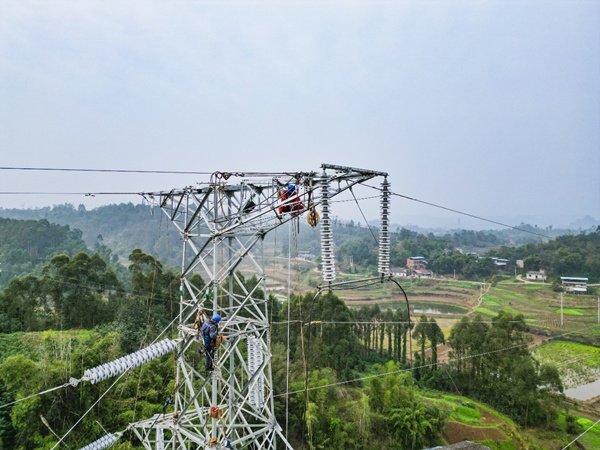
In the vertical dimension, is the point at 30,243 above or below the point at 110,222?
below

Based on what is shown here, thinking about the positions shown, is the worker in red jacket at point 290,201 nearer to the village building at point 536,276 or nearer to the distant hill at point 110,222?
the village building at point 536,276

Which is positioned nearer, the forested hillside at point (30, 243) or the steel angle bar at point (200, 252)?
the steel angle bar at point (200, 252)

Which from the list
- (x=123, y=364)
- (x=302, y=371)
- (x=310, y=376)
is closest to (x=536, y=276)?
(x=302, y=371)

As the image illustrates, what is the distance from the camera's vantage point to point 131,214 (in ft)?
212

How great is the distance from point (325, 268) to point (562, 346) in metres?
32.8

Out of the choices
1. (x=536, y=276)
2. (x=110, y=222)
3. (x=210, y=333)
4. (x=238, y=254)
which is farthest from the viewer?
(x=110, y=222)

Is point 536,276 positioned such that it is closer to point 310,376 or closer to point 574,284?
point 574,284

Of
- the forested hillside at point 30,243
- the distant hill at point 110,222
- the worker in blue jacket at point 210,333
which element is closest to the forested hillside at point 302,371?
the worker in blue jacket at point 210,333

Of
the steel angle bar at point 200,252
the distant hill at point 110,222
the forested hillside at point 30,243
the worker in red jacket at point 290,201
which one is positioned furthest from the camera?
the distant hill at point 110,222

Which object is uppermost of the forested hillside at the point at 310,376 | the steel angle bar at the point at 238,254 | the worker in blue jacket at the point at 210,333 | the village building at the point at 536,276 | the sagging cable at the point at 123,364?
the steel angle bar at the point at 238,254

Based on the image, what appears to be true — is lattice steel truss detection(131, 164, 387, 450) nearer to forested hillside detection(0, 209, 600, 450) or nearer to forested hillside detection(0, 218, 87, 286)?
forested hillside detection(0, 209, 600, 450)

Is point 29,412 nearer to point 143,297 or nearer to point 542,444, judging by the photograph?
point 143,297

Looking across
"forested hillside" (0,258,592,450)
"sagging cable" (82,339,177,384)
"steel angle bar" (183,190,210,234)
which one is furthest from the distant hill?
"sagging cable" (82,339,177,384)

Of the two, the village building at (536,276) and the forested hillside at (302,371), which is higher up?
the village building at (536,276)
